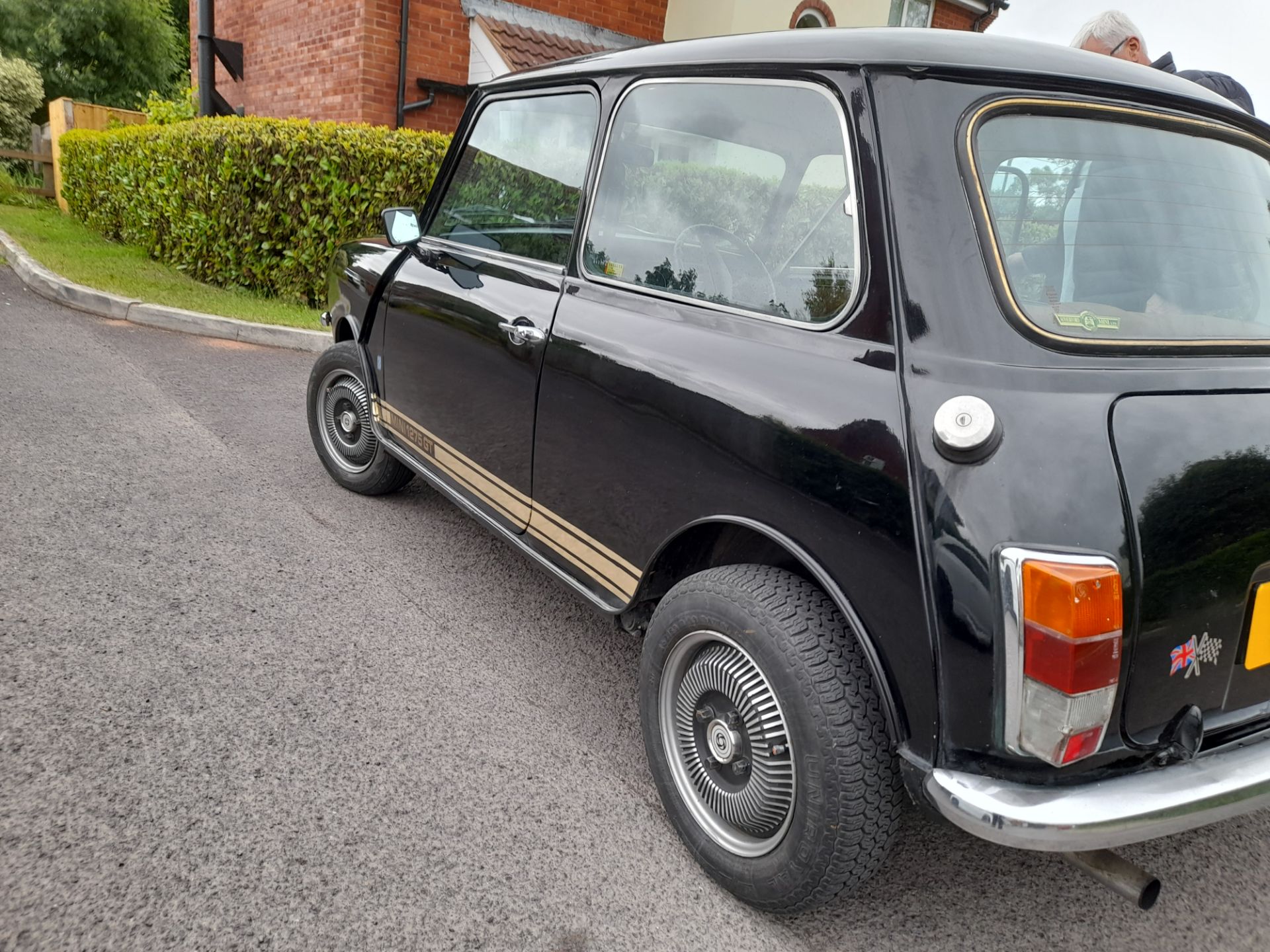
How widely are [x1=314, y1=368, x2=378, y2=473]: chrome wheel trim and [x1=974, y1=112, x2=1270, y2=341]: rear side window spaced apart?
2.92 m

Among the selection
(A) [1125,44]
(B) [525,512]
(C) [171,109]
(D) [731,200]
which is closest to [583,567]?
(B) [525,512]

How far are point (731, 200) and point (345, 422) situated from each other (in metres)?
2.56

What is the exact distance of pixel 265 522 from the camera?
3977mm

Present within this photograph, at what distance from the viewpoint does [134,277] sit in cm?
879

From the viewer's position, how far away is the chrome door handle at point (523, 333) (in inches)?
109

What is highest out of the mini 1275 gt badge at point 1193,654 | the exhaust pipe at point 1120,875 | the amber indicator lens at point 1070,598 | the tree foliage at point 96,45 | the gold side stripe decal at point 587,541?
the tree foliage at point 96,45

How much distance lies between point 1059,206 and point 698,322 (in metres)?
0.87

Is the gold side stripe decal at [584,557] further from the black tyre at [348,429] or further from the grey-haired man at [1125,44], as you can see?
the grey-haired man at [1125,44]

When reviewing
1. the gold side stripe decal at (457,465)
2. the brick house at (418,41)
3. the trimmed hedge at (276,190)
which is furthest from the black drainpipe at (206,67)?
the gold side stripe decal at (457,465)

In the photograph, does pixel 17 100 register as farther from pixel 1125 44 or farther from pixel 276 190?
pixel 1125 44

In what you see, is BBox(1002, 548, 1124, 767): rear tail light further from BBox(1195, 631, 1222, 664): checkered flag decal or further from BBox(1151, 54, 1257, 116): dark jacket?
BBox(1151, 54, 1257, 116): dark jacket

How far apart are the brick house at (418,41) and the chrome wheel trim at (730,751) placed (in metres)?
10.1

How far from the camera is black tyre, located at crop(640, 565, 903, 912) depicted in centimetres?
188

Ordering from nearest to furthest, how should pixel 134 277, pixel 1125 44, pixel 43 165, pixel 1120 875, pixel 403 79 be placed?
pixel 1120 875 < pixel 1125 44 < pixel 134 277 < pixel 403 79 < pixel 43 165
